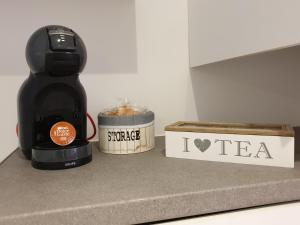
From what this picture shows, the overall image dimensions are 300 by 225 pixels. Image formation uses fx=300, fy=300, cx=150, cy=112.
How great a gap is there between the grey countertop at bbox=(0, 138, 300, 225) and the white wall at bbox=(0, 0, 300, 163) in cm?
33

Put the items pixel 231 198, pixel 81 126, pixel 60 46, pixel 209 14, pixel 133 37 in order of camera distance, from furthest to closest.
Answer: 1. pixel 133 37
2. pixel 209 14
3. pixel 81 126
4. pixel 60 46
5. pixel 231 198

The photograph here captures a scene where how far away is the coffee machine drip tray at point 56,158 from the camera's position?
25.2 inches

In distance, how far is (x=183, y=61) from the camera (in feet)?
3.28

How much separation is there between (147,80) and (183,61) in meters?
0.14

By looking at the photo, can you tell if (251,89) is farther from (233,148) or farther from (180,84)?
(233,148)

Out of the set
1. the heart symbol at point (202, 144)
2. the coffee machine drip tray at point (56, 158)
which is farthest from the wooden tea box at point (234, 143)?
the coffee machine drip tray at point (56, 158)

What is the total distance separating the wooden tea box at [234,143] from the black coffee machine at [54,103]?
22 cm

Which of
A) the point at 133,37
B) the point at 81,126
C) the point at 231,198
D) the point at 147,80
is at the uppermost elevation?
the point at 133,37

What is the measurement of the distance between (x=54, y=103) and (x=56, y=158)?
130 millimetres

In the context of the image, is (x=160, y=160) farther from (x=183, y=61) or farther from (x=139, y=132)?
(x=183, y=61)

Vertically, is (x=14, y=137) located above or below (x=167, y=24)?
below

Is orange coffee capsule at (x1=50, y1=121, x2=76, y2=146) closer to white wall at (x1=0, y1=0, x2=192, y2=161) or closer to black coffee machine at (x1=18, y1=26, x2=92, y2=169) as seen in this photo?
black coffee machine at (x1=18, y1=26, x2=92, y2=169)

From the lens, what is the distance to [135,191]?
1.64 ft

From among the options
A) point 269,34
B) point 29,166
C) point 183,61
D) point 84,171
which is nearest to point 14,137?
point 29,166
